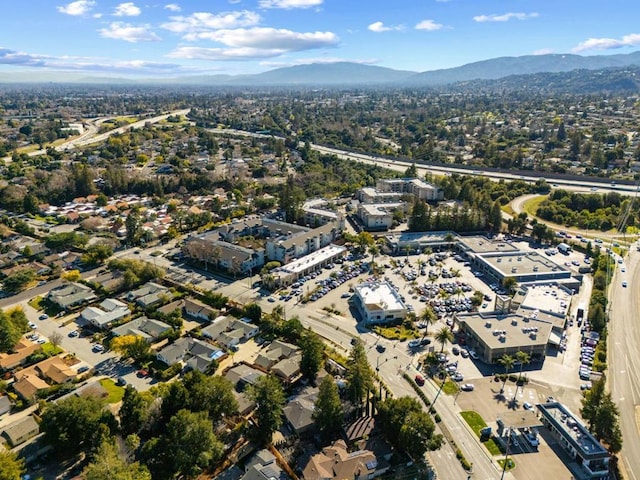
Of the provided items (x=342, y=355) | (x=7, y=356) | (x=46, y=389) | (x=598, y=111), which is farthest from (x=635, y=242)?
(x=598, y=111)

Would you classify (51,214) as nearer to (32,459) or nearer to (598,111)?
(32,459)

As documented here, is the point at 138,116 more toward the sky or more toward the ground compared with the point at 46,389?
more toward the sky

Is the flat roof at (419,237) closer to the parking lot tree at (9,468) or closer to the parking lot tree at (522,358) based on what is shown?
the parking lot tree at (522,358)

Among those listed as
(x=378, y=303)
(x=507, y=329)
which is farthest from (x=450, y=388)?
(x=378, y=303)

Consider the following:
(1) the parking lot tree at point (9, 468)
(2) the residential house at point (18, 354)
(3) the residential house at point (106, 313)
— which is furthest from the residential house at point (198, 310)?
(1) the parking lot tree at point (9, 468)

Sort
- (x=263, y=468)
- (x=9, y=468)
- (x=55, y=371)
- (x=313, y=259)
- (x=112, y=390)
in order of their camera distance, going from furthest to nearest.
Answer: (x=313, y=259), (x=55, y=371), (x=112, y=390), (x=263, y=468), (x=9, y=468)

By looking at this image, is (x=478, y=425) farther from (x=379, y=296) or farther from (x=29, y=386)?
(x=29, y=386)

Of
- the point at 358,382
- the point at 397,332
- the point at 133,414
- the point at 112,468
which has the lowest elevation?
the point at 397,332
